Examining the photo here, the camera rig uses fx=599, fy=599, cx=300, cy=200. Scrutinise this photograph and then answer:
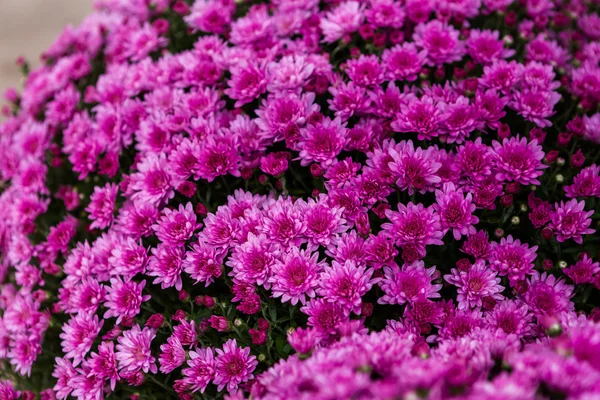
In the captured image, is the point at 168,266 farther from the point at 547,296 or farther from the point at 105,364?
the point at 547,296

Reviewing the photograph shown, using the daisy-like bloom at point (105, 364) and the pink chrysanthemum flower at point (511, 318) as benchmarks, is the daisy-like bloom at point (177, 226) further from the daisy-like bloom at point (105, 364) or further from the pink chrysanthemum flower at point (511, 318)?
the pink chrysanthemum flower at point (511, 318)

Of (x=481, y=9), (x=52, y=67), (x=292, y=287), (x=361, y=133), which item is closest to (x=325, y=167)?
(x=361, y=133)

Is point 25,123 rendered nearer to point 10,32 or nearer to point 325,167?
point 325,167

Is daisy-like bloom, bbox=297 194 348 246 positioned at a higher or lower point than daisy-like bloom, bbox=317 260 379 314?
higher

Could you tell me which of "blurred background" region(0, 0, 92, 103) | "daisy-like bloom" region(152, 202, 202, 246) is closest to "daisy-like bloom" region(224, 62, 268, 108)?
"daisy-like bloom" region(152, 202, 202, 246)

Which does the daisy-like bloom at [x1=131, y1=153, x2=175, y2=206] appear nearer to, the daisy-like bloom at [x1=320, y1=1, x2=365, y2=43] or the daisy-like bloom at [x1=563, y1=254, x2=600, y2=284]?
the daisy-like bloom at [x1=320, y1=1, x2=365, y2=43]

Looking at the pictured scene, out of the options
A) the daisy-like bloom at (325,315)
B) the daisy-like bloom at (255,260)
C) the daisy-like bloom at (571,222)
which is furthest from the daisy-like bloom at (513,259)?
the daisy-like bloom at (255,260)

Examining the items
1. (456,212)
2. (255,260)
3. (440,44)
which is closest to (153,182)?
(255,260)
